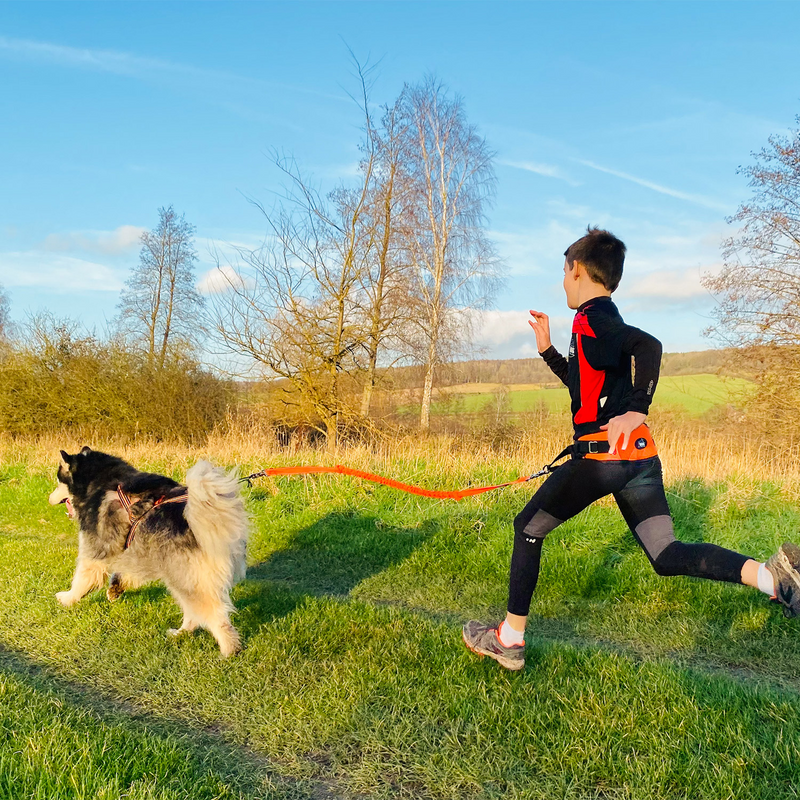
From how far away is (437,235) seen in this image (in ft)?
69.9

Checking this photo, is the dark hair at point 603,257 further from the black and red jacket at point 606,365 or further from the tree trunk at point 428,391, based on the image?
the tree trunk at point 428,391

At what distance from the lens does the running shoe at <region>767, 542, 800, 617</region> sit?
2.85 m

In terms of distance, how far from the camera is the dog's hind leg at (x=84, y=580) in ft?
15.2

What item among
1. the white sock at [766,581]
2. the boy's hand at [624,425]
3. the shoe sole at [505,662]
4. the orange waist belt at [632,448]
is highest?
the boy's hand at [624,425]

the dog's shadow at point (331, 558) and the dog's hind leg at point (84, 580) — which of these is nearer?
the dog's hind leg at point (84, 580)

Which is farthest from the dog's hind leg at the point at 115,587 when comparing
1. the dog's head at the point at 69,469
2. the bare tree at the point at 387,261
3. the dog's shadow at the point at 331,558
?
the bare tree at the point at 387,261

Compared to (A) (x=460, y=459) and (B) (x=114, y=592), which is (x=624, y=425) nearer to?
(B) (x=114, y=592)

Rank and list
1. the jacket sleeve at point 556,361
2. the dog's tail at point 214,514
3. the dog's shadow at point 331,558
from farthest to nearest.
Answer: the dog's shadow at point 331,558 < the dog's tail at point 214,514 < the jacket sleeve at point 556,361

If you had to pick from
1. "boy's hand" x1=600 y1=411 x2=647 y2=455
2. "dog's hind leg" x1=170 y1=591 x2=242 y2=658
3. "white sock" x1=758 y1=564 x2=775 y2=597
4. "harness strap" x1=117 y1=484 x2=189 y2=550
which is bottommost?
"dog's hind leg" x1=170 y1=591 x2=242 y2=658

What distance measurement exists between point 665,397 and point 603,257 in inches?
668

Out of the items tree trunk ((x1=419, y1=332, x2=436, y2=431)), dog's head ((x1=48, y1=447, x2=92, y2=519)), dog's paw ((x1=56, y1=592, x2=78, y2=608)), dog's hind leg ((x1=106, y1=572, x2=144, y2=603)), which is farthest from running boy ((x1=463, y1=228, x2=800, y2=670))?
tree trunk ((x1=419, y1=332, x2=436, y2=431))

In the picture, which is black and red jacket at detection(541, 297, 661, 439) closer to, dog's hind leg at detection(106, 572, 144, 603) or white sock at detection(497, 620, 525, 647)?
white sock at detection(497, 620, 525, 647)

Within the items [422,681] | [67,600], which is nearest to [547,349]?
[422,681]

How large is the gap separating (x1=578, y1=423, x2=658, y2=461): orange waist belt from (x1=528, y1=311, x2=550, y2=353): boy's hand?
0.77 metres
